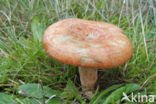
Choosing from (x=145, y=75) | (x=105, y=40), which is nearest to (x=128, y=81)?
(x=145, y=75)

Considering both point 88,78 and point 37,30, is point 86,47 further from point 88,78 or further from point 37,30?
point 37,30

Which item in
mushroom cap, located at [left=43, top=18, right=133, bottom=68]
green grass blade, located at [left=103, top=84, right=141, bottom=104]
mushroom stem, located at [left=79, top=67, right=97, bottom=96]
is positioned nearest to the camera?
mushroom cap, located at [left=43, top=18, right=133, bottom=68]

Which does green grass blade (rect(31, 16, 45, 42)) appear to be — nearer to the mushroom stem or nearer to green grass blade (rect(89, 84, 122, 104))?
the mushroom stem

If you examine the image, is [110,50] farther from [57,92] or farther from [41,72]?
[41,72]

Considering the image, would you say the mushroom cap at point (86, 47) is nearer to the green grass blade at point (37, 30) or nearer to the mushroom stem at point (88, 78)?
the mushroom stem at point (88, 78)

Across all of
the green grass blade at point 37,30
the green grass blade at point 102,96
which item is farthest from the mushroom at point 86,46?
the green grass blade at point 37,30

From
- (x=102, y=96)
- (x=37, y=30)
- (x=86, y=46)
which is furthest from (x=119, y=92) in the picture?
(x=37, y=30)

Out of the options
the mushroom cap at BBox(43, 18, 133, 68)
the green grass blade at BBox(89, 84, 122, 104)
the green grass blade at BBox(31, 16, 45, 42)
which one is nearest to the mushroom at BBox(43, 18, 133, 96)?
the mushroom cap at BBox(43, 18, 133, 68)
